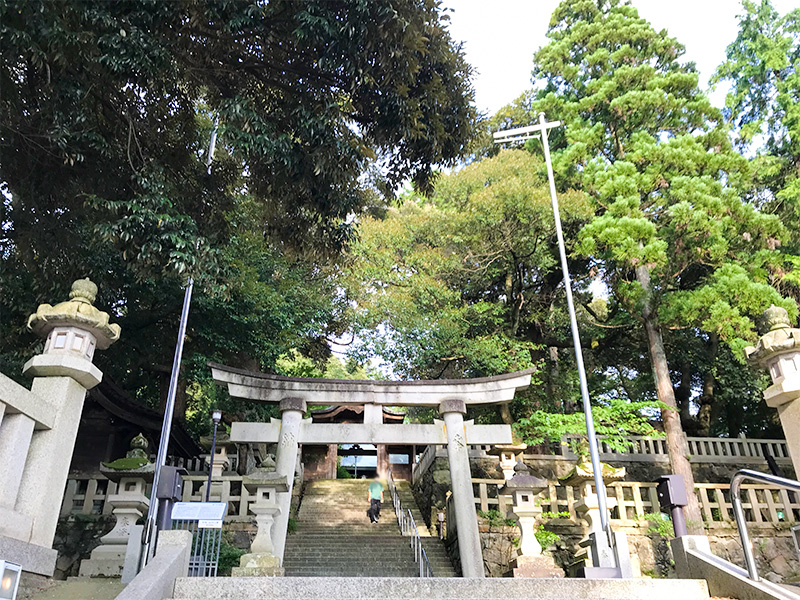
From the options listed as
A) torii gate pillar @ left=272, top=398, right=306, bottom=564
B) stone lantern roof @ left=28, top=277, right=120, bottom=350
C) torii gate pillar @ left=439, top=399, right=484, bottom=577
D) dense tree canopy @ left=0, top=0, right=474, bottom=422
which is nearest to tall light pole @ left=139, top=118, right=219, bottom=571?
dense tree canopy @ left=0, top=0, right=474, bottom=422

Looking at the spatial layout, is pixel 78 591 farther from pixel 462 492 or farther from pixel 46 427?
pixel 462 492

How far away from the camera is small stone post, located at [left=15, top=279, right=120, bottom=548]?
5121 millimetres

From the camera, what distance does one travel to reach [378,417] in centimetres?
1142

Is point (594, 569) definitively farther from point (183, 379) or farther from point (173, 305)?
point (183, 379)

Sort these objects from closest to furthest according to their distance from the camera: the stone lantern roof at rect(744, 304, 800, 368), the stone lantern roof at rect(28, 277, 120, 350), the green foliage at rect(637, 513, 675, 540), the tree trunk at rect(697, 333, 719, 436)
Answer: the stone lantern roof at rect(28, 277, 120, 350), the stone lantern roof at rect(744, 304, 800, 368), the green foliage at rect(637, 513, 675, 540), the tree trunk at rect(697, 333, 719, 436)

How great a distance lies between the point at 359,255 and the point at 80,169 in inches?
376

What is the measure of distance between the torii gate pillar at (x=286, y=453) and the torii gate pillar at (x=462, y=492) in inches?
113

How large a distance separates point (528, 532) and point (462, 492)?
1.32 metres

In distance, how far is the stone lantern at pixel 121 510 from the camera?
30.8 feet

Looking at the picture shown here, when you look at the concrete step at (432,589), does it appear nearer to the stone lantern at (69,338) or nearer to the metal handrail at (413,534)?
the stone lantern at (69,338)

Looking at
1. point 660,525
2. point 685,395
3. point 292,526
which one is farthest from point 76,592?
point 685,395

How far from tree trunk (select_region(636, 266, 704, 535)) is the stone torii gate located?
14.6 ft

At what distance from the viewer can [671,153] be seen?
14.5 m

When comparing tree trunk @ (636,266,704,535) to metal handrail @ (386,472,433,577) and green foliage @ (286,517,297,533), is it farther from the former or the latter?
green foliage @ (286,517,297,533)
